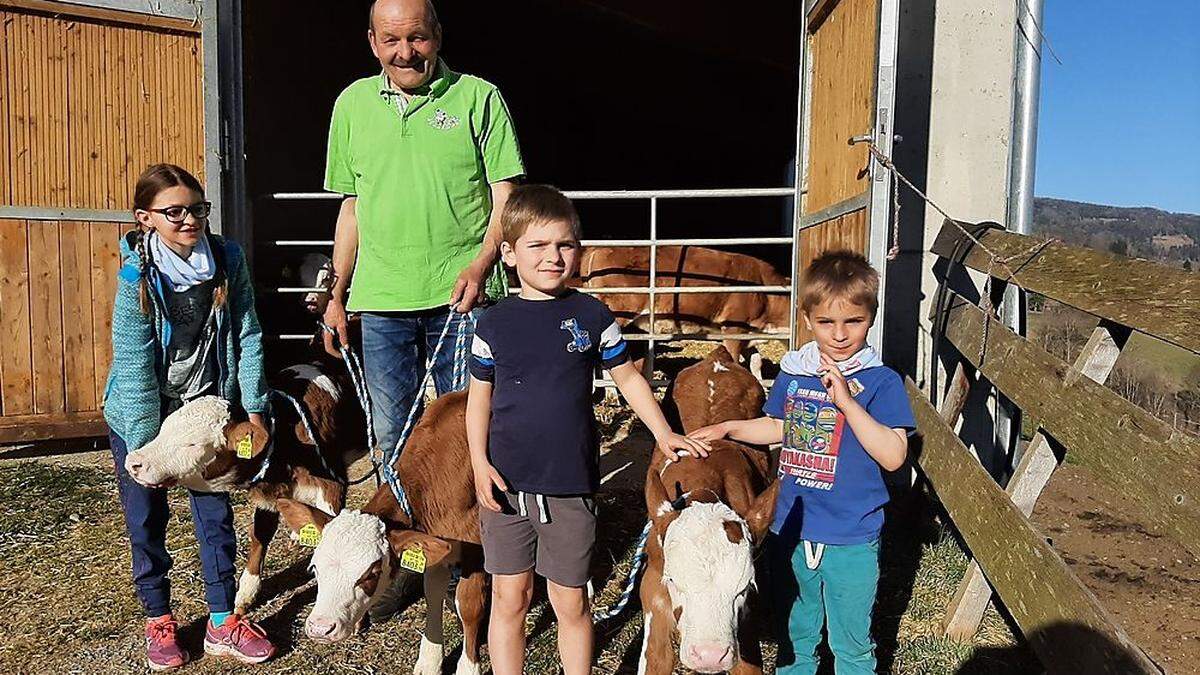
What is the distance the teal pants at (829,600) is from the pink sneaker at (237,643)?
6.15ft

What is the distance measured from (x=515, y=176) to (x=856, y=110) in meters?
1.82

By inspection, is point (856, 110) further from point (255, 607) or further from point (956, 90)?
point (255, 607)

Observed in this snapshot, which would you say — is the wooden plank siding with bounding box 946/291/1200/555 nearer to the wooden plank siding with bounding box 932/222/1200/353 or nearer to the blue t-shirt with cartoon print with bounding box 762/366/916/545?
the wooden plank siding with bounding box 932/222/1200/353

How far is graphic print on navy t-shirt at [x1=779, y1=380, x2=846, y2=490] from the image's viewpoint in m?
2.75

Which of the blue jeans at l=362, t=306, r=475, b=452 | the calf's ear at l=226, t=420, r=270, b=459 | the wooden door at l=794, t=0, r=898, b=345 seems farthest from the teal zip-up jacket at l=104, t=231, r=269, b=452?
the wooden door at l=794, t=0, r=898, b=345

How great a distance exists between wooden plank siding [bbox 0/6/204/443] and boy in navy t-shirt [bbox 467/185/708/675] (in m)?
4.26

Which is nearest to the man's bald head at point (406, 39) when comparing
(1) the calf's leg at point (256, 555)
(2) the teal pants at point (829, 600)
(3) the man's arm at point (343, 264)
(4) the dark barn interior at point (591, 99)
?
(3) the man's arm at point (343, 264)

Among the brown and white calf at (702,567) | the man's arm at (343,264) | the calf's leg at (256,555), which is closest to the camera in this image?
the brown and white calf at (702,567)

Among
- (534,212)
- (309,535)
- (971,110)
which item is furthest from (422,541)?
(971,110)

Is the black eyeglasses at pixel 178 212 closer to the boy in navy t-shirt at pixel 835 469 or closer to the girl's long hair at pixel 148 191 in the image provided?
the girl's long hair at pixel 148 191

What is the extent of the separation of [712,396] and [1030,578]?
188 cm

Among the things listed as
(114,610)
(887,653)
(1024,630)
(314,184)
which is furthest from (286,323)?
(1024,630)

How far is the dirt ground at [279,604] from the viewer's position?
335 centimetres

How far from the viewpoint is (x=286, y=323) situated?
321 inches
